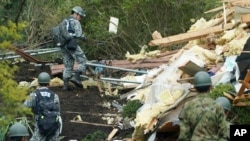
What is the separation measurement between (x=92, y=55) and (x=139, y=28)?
1.87 metres

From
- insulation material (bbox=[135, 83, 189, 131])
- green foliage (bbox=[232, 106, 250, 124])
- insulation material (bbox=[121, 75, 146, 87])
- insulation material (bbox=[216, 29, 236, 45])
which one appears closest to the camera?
green foliage (bbox=[232, 106, 250, 124])

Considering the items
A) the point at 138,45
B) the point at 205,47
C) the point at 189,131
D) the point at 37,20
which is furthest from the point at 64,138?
the point at 37,20

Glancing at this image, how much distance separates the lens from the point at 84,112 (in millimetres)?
18016

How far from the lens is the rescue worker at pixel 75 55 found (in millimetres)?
19281

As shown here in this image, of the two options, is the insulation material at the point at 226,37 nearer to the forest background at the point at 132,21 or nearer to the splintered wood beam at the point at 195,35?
the splintered wood beam at the point at 195,35

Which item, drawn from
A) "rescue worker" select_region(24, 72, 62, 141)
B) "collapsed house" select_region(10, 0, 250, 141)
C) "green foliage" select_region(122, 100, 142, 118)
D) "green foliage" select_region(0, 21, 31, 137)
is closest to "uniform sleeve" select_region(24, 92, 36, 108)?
"rescue worker" select_region(24, 72, 62, 141)

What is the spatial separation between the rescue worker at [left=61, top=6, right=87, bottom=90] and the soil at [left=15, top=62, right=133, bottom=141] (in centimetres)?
41

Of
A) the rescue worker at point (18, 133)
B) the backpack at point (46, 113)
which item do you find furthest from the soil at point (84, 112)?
the rescue worker at point (18, 133)

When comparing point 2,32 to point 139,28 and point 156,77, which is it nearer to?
point 156,77

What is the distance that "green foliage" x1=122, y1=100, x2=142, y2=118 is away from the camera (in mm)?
16500

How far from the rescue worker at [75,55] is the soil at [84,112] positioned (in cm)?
41

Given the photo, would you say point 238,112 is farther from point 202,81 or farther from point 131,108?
point 131,108

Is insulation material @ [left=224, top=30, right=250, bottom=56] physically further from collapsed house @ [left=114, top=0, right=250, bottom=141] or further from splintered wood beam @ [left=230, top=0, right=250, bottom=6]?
splintered wood beam @ [left=230, top=0, right=250, bottom=6]

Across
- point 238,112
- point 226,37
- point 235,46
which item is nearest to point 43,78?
point 238,112
